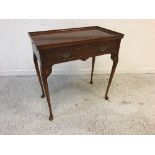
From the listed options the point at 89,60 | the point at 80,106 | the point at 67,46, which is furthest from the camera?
the point at 89,60

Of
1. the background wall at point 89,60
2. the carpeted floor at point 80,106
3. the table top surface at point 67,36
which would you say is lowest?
the carpeted floor at point 80,106

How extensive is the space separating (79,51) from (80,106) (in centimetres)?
55

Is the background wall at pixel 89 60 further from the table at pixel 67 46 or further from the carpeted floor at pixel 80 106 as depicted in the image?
the table at pixel 67 46

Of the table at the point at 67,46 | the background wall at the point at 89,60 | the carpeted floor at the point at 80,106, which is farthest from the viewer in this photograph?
the background wall at the point at 89,60

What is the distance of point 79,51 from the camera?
1457 mm

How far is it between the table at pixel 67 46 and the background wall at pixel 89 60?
0.47 metres

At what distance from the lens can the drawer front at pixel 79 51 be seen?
54.1 inches

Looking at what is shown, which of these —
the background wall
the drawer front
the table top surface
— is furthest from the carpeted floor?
the table top surface

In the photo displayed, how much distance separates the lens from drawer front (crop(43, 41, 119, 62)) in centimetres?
137

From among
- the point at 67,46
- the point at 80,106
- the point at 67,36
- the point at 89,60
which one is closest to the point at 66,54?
the point at 67,46

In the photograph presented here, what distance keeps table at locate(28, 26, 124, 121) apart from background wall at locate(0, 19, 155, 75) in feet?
1.53

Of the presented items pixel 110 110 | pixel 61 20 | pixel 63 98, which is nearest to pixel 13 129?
pixel 63 98

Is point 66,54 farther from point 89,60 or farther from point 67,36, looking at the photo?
point 89,60

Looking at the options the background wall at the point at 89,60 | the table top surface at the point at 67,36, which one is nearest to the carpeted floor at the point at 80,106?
the background wall at the point at 89,60
